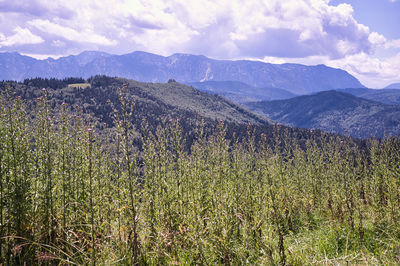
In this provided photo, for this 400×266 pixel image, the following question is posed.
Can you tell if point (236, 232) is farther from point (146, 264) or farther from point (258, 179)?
point (258, 179)

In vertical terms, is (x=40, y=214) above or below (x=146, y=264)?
above

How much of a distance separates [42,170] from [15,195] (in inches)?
25.8

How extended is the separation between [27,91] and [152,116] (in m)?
62.8

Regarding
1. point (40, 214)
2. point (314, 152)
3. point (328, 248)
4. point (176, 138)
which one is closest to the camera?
point (40, 214)

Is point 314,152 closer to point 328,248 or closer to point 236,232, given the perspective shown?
point 328,248

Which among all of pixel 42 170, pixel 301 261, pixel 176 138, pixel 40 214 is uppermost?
pixel 176 138

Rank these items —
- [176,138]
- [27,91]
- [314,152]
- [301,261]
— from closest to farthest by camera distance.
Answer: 1. [301,261]
2. [176,138]
3. [314,152]
4. [27,91]

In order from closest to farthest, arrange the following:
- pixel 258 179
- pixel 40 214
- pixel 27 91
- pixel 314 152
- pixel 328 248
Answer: pixel 40 214 < pixel 328 248 < pixel 258 179 < pixel 314 152 < pixel 27 91

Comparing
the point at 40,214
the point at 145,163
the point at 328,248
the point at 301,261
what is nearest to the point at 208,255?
the point at 301,261

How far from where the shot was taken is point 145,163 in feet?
17.1

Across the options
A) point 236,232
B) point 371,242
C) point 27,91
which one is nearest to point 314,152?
point 371,242

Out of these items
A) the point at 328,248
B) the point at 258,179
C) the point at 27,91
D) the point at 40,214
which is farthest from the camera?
the point at 27,91

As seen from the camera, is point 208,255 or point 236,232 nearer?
point 208,255

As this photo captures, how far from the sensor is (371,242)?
536 cm
